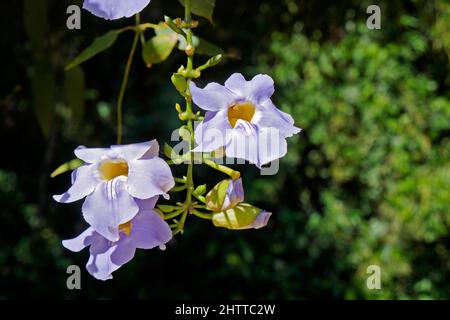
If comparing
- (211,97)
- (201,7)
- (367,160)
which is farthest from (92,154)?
(367,160)

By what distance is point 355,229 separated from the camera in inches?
95.9

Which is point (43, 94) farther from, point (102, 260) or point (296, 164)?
point (296, 164)

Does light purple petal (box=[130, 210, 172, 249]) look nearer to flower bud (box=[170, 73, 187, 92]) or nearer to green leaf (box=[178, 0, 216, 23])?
flower bud (box=[170, 73, 187, 92])

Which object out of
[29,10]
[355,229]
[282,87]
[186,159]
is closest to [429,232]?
[355,229]

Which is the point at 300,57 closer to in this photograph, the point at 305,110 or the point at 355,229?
the point at 305,110

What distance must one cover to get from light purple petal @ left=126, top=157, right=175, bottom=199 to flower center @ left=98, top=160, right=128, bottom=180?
4 centimetres

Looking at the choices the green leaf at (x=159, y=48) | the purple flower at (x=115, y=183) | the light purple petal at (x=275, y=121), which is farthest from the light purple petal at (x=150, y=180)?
the green leaf at (x=159, y=48)

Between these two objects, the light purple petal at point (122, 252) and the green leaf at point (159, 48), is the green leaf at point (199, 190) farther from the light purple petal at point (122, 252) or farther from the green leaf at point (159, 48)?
the green leaf at point (159, 48)

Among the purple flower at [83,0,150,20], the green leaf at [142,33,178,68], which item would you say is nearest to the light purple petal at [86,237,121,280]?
the purple flower at [83,0,150,20]

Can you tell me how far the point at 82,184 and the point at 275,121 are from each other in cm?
19

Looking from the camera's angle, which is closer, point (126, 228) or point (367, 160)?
point (126, 228)

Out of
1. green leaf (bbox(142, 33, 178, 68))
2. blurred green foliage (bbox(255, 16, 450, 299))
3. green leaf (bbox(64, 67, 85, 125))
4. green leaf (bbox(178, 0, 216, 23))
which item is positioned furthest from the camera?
blurred green foliage (bbox(255, 16, 450, 299))

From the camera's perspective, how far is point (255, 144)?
1.99 ft

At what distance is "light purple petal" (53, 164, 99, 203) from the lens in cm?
63
